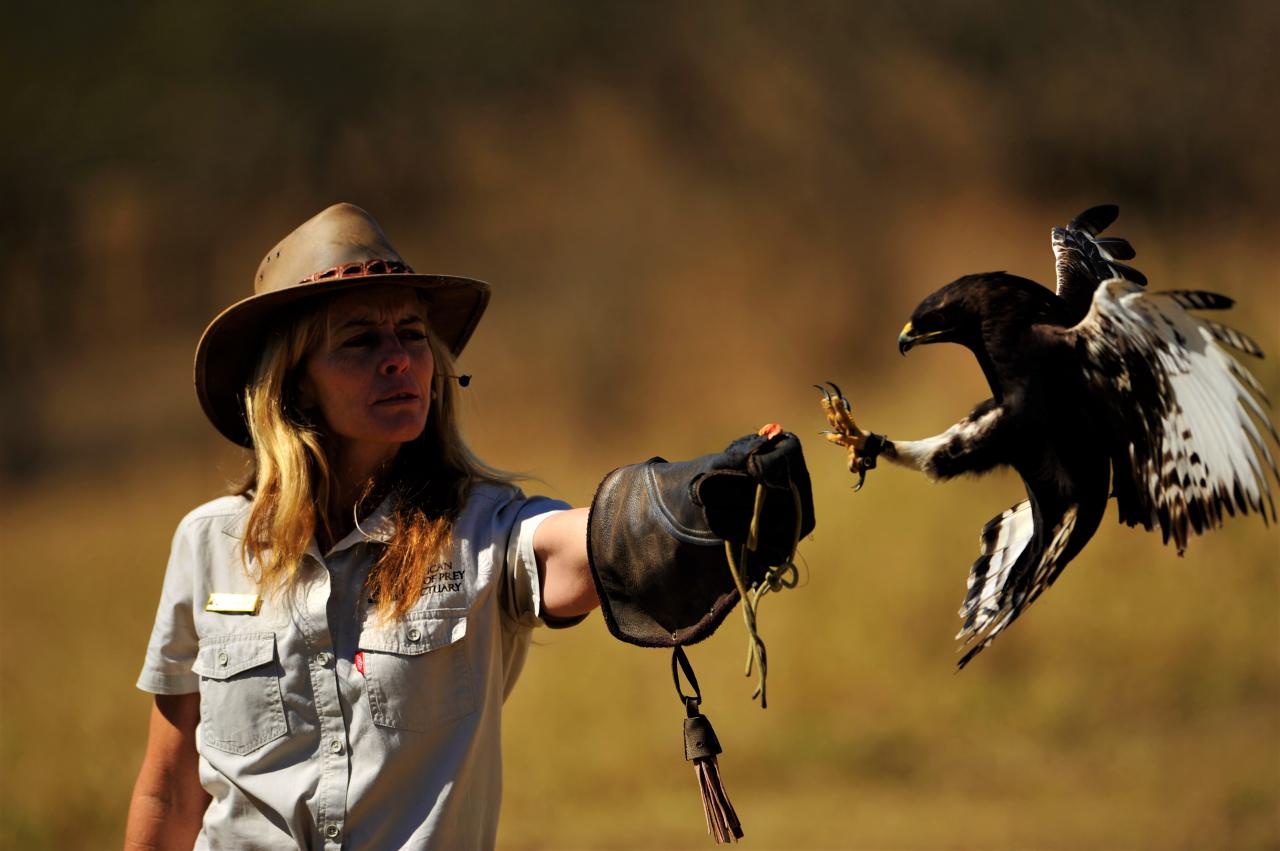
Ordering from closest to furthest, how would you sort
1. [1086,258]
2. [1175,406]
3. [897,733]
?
[1175,406] → [1086,258] → [897,733]

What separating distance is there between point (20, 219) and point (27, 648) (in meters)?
1.39

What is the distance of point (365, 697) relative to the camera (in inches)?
57.3

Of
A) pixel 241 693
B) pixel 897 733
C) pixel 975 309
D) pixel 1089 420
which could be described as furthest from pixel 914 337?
pixel 897 733

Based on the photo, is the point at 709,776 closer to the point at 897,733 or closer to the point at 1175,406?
the point at 1175,406

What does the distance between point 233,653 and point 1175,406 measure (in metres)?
1.00

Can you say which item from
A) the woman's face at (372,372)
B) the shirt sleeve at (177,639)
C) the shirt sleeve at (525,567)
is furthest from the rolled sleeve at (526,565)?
the shirt sleeve at (177,639)

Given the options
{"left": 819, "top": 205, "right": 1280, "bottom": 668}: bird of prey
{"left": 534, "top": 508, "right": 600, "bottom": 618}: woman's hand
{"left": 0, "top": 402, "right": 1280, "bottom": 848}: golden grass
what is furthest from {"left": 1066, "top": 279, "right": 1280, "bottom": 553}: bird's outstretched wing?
{"left": 0, "top": 402, "right": 1280, "bottom": 848}: golden grass

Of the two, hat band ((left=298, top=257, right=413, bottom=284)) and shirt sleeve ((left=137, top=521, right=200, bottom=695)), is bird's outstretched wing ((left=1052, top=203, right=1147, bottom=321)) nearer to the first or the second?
hat band ((left=298, top=257, right=413, bottom=284))

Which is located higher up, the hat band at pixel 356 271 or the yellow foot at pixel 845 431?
the hat band at pixel 356 271

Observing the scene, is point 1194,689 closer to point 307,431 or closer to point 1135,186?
point 1135,186

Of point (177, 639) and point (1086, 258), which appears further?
point (177, 639)

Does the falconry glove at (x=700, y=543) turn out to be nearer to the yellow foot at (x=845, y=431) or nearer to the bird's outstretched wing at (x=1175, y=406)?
the yellow foot at (x=845, y=431)

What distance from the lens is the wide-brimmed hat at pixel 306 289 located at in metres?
1.56

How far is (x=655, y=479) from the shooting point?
4.55 feet
